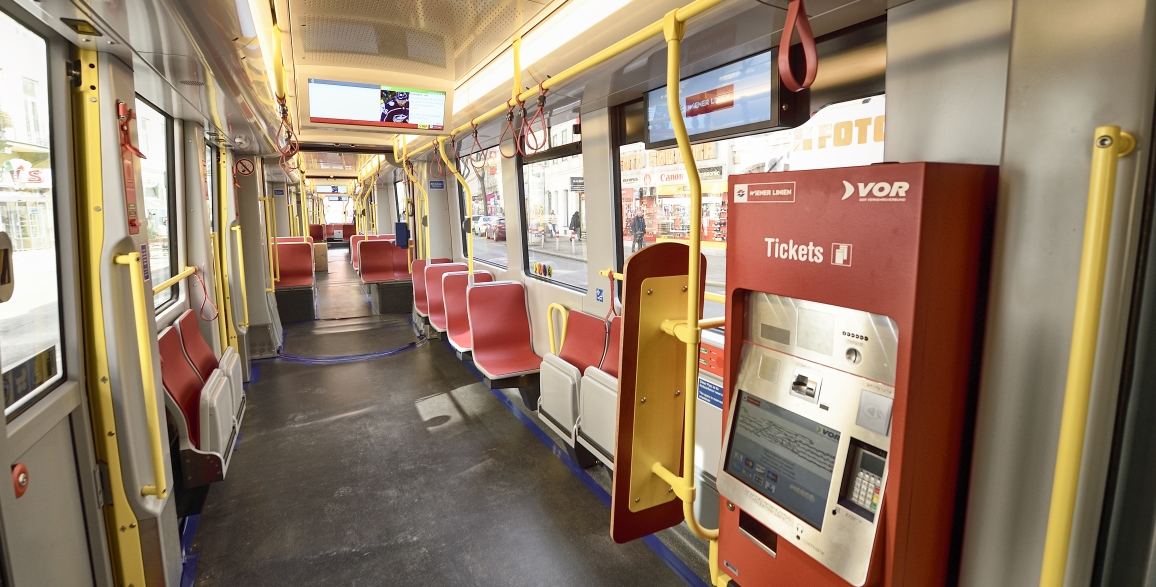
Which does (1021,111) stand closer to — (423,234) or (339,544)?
(339,544)

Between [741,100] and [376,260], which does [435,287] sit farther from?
[741,100]

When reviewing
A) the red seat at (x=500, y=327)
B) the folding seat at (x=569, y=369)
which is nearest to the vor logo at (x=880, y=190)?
the folding seat at (x=569, y=369)

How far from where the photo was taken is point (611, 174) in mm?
3854

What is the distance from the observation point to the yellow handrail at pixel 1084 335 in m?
1.13

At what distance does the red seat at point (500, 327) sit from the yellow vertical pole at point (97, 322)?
2614 mm

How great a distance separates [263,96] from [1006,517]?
413cm

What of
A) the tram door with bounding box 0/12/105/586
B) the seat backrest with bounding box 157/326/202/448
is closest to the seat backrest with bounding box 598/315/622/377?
the seat backrest with bounding box 157/326/202/448

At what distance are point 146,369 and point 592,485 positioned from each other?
2.47 metres

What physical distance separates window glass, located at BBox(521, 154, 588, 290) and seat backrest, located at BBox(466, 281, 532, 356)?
0.36m

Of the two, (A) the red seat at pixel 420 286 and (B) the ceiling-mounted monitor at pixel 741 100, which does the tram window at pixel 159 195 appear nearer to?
(A) the red seat at pixel 420 286

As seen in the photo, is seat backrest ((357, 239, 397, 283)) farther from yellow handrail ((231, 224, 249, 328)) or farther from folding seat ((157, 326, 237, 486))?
A: folding seat ((157, 326, 237, 486))

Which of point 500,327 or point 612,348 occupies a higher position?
point 612,348

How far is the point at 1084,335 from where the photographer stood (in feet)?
3.76

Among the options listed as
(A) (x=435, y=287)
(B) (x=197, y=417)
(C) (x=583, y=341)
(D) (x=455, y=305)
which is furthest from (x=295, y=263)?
(C) (x=583, y=341)
